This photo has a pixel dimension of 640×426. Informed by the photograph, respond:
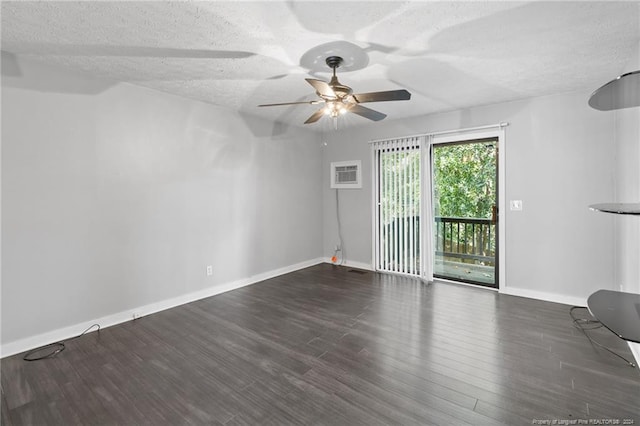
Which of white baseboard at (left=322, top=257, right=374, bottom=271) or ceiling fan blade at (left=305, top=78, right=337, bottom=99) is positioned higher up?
ceiling fan blade at (left=305, top=78, right=337, bottom=99)

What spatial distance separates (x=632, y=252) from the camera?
8.55 feet

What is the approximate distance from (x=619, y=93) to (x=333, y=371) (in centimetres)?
251

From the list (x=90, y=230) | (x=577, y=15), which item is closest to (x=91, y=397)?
(x=90, y=230)

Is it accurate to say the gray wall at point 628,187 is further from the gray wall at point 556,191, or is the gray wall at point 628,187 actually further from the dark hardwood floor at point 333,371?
the dark hardwood floor at point 333,371

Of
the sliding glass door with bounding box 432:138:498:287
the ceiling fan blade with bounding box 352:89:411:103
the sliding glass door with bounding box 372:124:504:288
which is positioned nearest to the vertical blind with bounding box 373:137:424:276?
the sliding glass door with bounding box 372:124:504:288

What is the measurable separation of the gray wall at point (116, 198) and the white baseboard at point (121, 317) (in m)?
0.05

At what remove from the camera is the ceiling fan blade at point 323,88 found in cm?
223

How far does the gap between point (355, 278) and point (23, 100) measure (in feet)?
14.1

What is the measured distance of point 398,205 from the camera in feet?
16.1

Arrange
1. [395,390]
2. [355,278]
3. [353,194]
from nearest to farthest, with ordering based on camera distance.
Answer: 1. [395,390]
2. [355,278]
3. [353,194]

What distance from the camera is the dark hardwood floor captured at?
6.07ft

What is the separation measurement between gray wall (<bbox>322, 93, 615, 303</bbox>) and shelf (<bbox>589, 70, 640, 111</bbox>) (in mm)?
1822

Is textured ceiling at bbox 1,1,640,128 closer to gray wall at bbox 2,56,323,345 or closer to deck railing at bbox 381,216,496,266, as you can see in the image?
gray wall at bbox 2,56,323,345

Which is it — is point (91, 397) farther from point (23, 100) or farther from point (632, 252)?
point (632, 252)
